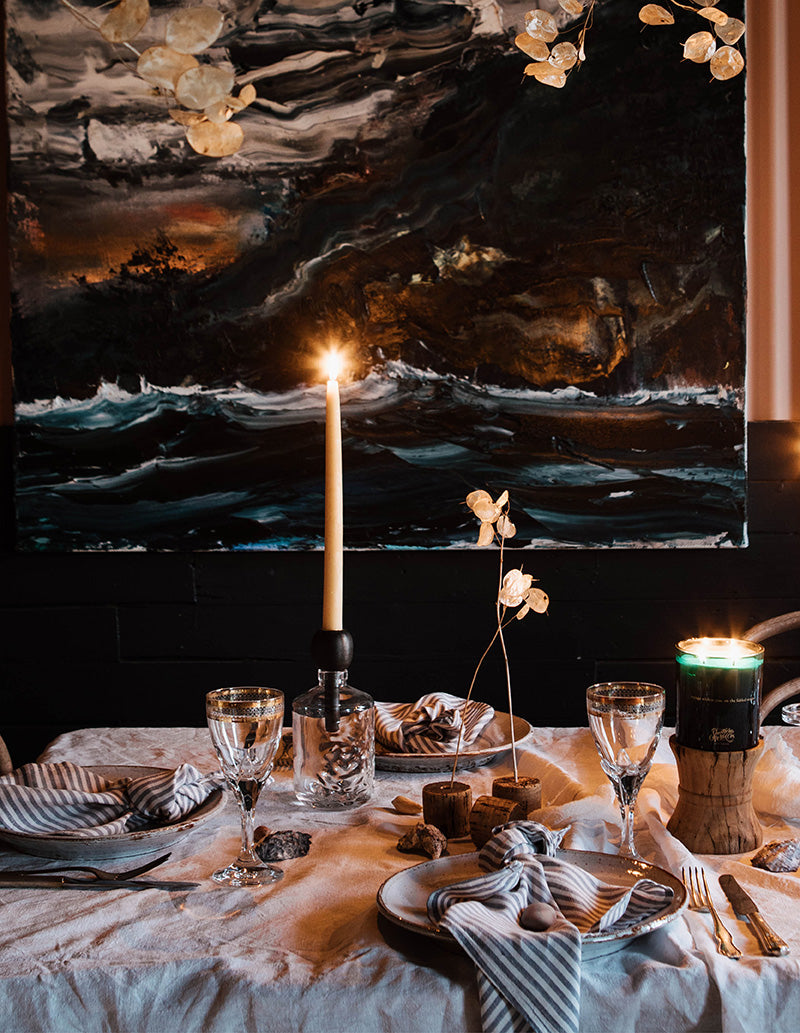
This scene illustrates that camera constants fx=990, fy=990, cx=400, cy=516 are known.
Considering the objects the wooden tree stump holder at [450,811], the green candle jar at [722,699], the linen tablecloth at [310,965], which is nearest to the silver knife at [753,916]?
the linen tablecloth at [310,965]

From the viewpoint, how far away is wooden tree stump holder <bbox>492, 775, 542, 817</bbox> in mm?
954

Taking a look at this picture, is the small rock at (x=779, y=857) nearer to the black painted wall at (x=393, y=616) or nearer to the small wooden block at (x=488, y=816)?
the small wooden block at (x=488, y=816)

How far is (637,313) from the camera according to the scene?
2.09m

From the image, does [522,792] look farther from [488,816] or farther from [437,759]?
[437,759]

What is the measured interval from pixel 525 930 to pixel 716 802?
0.30 meters

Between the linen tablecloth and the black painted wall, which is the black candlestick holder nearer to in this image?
the linen tablecloth

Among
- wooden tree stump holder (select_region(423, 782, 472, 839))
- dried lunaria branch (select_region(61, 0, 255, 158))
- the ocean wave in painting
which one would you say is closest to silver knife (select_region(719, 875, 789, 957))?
wooden tree stump holder (select_region(423, 782, 472, 839))

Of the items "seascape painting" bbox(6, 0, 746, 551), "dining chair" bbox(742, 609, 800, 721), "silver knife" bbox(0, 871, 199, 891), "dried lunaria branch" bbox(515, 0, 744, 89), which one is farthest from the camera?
"seascape painting" bbox(6, 0, 746, 551)

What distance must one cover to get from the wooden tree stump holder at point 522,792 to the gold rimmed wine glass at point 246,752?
0.24m

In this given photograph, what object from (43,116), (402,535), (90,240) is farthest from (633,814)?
(43,116)

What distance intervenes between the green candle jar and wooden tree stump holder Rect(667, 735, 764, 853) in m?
0.01

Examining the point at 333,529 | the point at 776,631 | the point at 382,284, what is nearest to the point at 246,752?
the point at 333,529

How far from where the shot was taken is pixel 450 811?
95 centimetres

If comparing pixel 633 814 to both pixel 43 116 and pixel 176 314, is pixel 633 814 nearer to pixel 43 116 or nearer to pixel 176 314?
pixel 176 314
